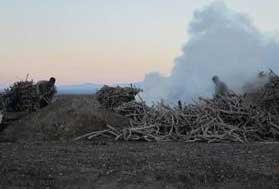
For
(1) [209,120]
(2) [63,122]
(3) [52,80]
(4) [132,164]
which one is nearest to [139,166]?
(4) [132,164]

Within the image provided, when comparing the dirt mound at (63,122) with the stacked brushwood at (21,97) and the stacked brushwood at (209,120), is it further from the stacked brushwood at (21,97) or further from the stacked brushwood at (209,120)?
the stacked brushwood at (21,97)

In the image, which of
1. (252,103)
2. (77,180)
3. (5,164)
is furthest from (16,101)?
(77,180)

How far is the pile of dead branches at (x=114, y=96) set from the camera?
687 inches

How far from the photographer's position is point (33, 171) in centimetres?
898

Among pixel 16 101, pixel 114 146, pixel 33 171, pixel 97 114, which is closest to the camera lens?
pixel 33 171

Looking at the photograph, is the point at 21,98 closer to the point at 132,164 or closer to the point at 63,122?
the point at 63,122

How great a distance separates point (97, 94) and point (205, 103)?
12.0ft

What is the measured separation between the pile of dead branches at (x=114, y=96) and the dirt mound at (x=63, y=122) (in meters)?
0.87

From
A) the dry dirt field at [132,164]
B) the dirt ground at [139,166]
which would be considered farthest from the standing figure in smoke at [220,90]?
the dirt ground at [139,166]

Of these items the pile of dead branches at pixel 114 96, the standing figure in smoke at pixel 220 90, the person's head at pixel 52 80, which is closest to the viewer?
the standing figure in smoke at pixel 220 90

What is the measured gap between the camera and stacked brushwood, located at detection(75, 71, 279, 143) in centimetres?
1414

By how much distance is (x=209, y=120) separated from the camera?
14.8 m

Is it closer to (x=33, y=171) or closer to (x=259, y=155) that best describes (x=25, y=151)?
(x=33, y=171)

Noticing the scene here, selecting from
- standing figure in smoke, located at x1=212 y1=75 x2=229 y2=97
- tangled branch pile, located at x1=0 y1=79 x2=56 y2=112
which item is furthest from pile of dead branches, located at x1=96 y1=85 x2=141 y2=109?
standing figure in smoke, located at x1=212 y1=75 x2=229 y2=97
